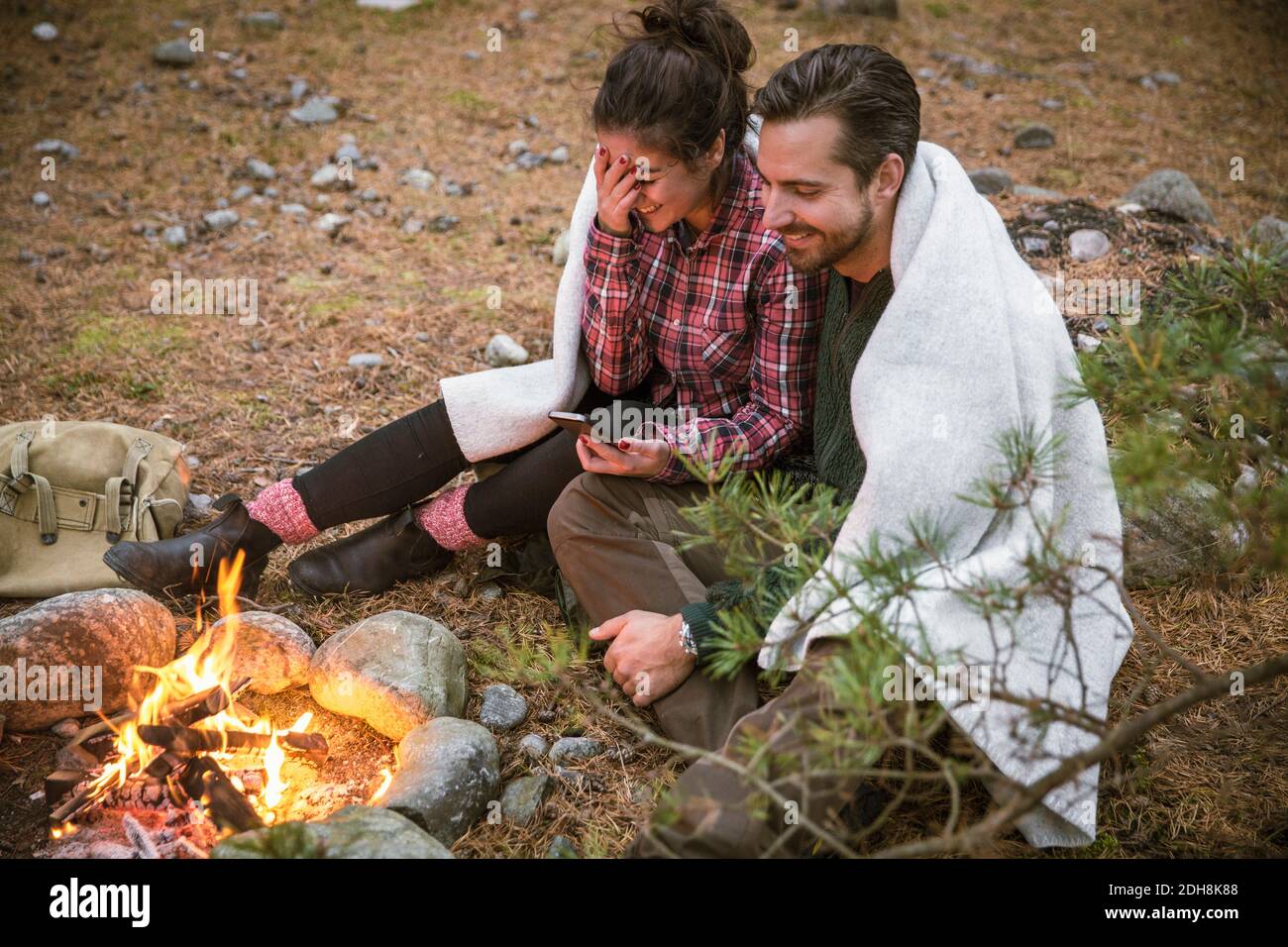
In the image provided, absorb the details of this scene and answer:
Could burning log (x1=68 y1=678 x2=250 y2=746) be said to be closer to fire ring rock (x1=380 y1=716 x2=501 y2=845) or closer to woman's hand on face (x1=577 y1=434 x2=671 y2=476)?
fire ring rock (x1=380 y1=716 x2=501 y2=845)

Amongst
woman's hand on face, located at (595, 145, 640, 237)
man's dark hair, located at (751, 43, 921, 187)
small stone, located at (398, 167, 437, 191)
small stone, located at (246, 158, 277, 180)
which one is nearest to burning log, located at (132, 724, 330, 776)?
woman's hand on face, located at (595, 145, 640, 237)

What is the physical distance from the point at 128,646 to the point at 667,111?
6.29 ft

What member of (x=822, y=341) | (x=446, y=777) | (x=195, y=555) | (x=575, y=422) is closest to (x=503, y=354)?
(x=575, y=422)

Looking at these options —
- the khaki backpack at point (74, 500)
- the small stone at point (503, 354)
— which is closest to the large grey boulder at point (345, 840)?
the khaki backpack at point (74, 500)

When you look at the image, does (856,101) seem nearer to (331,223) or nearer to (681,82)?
(681,82)

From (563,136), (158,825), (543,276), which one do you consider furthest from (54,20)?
(158,825)

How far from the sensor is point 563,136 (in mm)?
6281

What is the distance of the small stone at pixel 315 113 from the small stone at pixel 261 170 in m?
0.65

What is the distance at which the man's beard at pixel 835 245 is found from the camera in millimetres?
2301

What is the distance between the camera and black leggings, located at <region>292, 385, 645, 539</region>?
2938 mm

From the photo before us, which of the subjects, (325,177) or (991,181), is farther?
(325,177)

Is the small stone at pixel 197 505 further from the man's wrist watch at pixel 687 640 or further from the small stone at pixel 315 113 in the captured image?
the small stone at pixel 315 113

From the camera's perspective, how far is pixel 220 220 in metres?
5.18

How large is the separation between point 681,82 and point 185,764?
6.55 ft
